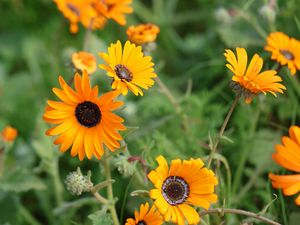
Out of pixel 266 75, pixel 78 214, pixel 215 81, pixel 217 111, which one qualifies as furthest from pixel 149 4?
pixel 266 75

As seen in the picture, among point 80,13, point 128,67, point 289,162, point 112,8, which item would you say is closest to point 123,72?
point 128,67

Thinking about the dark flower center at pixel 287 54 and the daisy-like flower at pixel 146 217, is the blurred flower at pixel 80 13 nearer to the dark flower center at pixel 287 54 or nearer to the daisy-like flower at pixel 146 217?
the dark flower center at pixel 287 54

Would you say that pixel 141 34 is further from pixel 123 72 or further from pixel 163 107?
pixel 163 107

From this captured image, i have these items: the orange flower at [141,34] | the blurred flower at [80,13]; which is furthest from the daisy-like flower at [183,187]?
the blurred flower at [80,13]

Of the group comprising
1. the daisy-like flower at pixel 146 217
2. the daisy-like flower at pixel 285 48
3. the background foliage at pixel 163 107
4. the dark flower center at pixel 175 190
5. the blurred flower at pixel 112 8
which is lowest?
the background foliage at pixel 163 107

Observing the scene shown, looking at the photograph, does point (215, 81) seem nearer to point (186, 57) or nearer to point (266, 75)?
point (186, 57)

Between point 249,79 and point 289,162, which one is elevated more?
point 249,79
